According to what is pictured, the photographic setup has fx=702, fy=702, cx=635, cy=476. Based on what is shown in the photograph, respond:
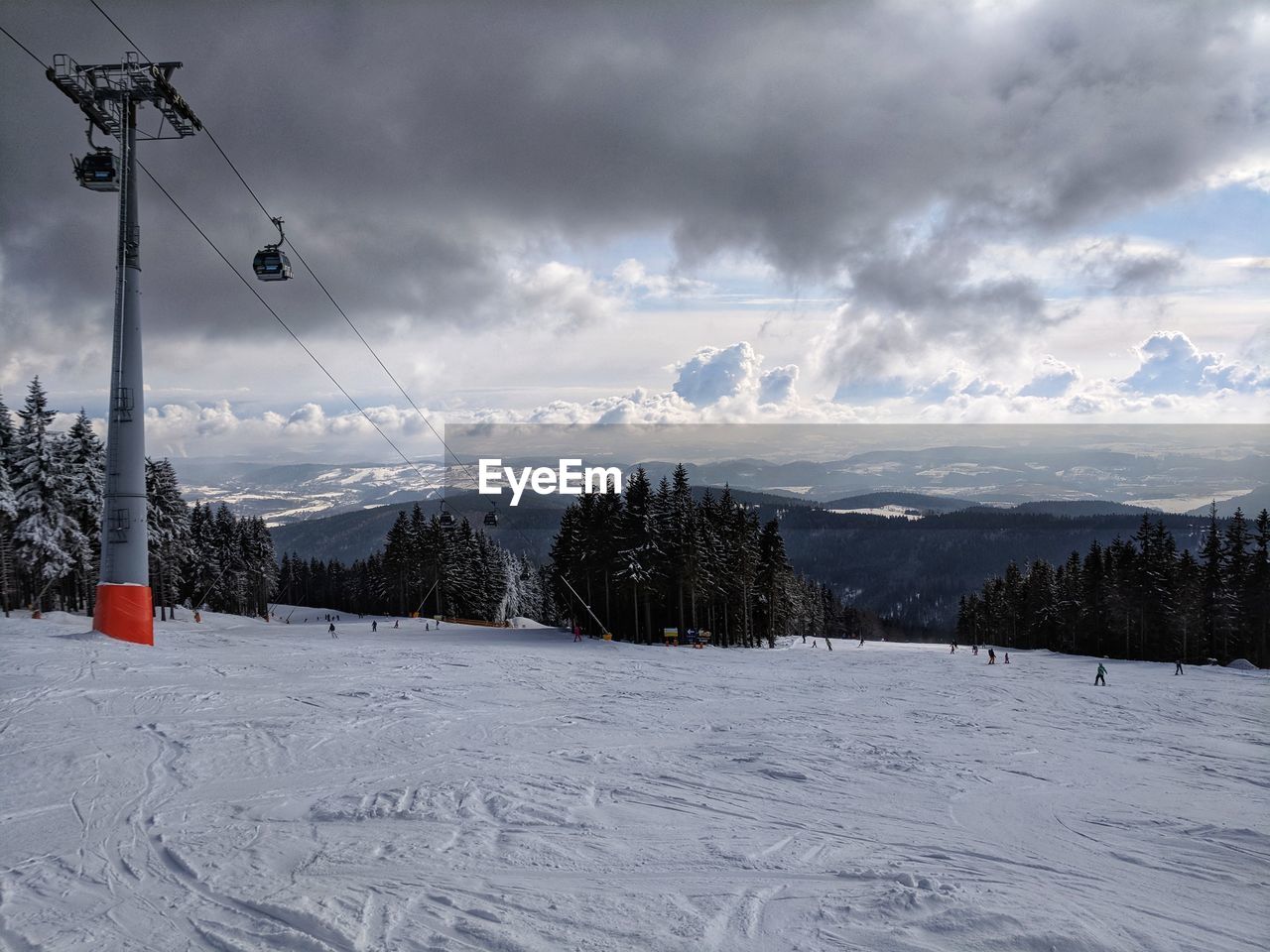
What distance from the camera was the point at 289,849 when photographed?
301 inches

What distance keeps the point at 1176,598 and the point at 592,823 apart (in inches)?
2698

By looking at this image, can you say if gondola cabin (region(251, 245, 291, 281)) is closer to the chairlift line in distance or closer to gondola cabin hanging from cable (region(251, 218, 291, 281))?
gondola cabin hanging from cable (region(251, 218, 291, 281))

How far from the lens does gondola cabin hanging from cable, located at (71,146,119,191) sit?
2286 cm

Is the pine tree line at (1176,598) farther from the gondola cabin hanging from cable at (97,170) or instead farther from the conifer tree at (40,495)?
the conifer tree at (40,495)

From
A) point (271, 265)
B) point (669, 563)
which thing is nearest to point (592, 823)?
point (271, 265)

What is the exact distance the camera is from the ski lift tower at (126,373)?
23.4 m

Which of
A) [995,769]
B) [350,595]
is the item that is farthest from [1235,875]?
[350,595]

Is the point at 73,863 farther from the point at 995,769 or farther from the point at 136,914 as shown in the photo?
the point at 995,769

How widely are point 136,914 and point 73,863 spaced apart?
1743mm

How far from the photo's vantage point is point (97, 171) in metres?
23.0
